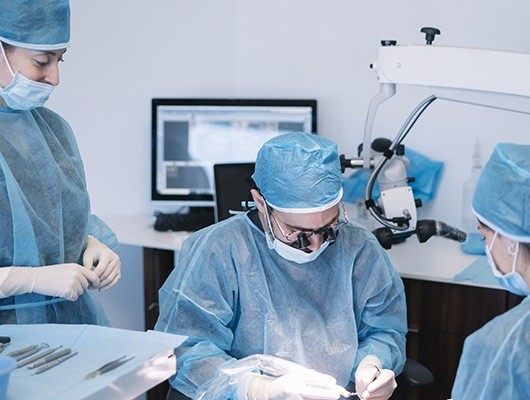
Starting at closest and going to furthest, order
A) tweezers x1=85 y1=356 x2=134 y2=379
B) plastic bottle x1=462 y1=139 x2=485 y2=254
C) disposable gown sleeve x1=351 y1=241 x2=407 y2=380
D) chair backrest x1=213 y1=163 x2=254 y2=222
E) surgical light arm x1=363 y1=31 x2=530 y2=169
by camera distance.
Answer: tweezers x1=85 y1=356 x2=134 y2=379, surgical light arm x1=363 y1=31 x2=530 y2=169, disposable gown sleeve x1=351 y1=241 x2=407 y2=380, chair backrest x1=213 y1=163 x2=254 y2=222, plastic bottle x1=462 y1=139 x2=485 y2=254

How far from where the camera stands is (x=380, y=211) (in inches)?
85.5

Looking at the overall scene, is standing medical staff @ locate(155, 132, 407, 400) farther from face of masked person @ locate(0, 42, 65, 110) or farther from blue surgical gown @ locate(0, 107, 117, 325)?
face of masked person @ locate(0, 42, 65, 110)

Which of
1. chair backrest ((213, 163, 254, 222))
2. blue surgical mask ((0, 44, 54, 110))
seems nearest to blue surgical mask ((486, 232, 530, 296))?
blue surgical mask ((0, 44, 54, 110))

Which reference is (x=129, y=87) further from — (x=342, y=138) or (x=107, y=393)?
(x=107, y=393)

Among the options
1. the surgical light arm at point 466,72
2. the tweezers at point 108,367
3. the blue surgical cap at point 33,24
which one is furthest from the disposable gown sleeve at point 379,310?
the blue surgical cap at point 33,24

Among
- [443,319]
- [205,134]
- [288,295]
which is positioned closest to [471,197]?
[443,319]

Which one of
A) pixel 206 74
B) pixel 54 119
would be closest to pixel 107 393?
pixel 54 119

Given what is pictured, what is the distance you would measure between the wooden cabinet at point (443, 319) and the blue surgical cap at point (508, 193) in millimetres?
1001

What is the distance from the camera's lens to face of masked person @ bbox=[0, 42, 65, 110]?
156cm

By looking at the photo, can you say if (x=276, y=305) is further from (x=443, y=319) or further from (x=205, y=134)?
(x=205, y=134)

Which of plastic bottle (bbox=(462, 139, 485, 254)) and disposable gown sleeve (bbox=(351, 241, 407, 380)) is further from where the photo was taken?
plastic bottle (bbox=(462, 139, 485, 254))

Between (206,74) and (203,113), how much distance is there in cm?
23

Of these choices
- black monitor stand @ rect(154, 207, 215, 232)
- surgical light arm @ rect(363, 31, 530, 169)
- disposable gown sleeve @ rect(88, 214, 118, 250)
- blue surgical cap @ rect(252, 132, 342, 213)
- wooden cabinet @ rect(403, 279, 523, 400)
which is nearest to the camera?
surgical light arm @ rect(363, 31, 530, 169)

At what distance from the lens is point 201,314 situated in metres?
1.69
